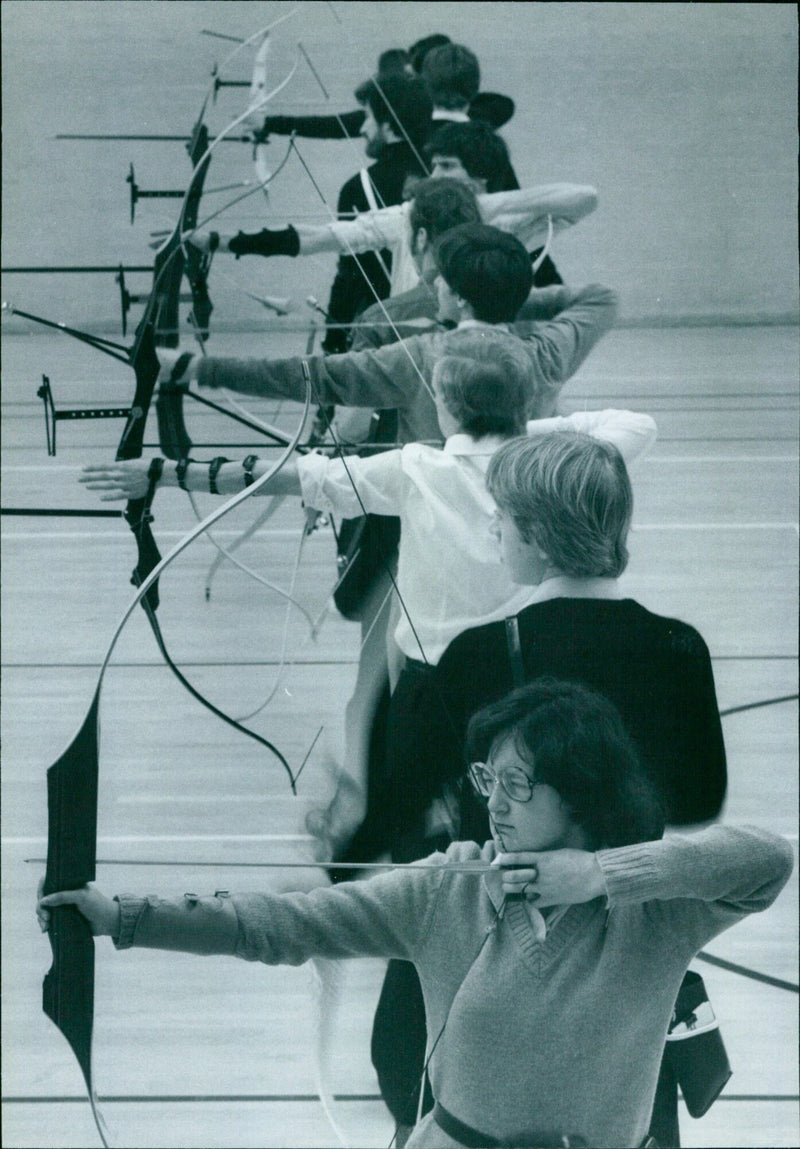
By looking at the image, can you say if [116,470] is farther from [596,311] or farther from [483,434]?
[596,311]

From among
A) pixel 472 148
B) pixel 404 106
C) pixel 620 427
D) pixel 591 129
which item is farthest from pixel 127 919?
pixel 591 129

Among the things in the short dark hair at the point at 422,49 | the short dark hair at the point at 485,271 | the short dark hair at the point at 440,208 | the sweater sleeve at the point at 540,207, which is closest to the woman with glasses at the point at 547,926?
the short dark hair at the point at 485,271

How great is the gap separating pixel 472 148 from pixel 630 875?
1338mm

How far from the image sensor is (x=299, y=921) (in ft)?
2.78

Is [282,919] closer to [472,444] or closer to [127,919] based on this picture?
[127,919]

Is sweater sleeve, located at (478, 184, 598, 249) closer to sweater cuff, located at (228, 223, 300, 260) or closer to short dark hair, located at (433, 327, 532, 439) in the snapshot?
sweater cuff, located at (228, 223, 300, 260)

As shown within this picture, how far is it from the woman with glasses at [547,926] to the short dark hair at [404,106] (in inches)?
57.1

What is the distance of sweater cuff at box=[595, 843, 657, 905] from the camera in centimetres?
83

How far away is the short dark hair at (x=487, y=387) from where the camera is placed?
1123 millimetres

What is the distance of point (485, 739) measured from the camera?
90 centimetres

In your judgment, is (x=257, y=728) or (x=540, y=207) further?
(x=540, y=207)

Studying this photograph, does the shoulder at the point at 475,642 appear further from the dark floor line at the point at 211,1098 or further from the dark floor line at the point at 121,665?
the dark floor line at the point at 121,665

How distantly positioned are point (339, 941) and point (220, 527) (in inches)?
103

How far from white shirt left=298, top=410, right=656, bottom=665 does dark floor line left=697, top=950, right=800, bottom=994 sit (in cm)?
90
